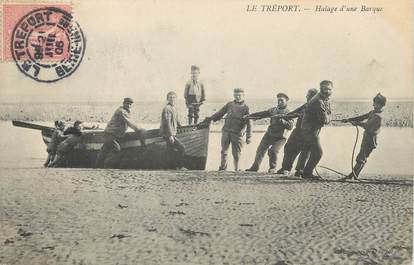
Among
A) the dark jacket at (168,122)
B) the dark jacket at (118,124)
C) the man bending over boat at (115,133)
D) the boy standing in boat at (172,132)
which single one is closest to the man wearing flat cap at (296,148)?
the boy standing in boat at (172,132)

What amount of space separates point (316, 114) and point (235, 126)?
1.09 metres

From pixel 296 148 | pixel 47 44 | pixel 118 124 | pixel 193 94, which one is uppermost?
pixel 47 44

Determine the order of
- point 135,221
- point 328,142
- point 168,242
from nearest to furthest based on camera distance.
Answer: point 168,242 < point 135,221 < point 328,142

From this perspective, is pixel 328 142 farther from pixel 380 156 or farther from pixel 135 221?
pixel 135 221

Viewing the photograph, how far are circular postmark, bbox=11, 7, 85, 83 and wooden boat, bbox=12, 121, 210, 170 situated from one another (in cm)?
73

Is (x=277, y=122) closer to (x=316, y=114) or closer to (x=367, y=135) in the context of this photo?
(x=316, y=114)

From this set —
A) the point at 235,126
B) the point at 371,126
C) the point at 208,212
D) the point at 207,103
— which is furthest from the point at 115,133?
the point at 371,126

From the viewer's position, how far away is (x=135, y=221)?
6234 mm

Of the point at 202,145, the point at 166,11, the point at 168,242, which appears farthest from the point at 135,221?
the point at 166,11

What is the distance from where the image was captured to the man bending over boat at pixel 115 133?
7.36 metres

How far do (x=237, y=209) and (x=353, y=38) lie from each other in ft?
8.76

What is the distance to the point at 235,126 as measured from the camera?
24.6 ft

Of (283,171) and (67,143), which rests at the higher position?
(67,143)

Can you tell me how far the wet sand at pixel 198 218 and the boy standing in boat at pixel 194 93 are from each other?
892 millimetres
